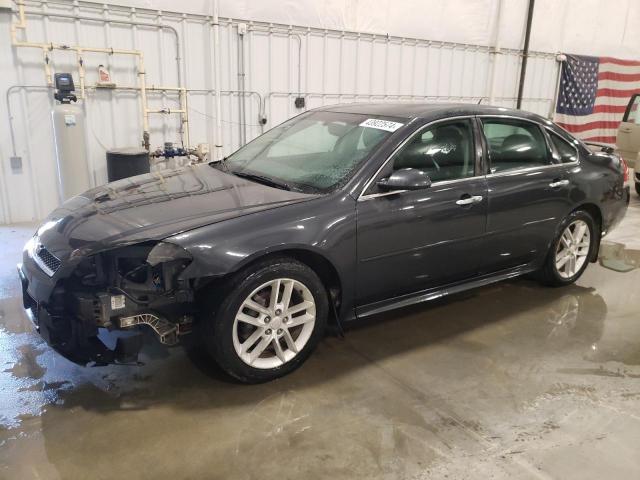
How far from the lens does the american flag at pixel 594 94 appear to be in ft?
34.4

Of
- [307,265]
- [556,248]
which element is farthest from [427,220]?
[556,248]

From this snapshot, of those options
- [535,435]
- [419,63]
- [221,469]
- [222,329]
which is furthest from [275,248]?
[419,63]

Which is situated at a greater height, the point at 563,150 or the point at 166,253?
the point at 563,150

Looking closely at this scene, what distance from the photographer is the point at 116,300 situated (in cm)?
235

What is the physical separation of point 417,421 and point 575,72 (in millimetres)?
10109

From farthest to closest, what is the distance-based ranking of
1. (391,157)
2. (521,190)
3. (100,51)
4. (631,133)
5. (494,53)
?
(494,53) → (631,133) → (100,51) → (521,190) → (391,157)

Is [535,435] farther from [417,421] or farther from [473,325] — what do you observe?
[473,325]

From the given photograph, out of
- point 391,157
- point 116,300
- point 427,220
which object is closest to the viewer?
point 116,300

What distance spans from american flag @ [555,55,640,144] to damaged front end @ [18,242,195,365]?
32.9 feet

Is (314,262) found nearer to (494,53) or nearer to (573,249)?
(573,249)

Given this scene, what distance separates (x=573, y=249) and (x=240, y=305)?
9.50 feet

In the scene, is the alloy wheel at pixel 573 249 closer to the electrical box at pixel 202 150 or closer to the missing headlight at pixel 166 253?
the missing headlight at pixel 166 253

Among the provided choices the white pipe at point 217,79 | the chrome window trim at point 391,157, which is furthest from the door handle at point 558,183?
the white pipe at point 217,79

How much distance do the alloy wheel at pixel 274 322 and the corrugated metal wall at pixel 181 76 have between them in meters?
4.39
